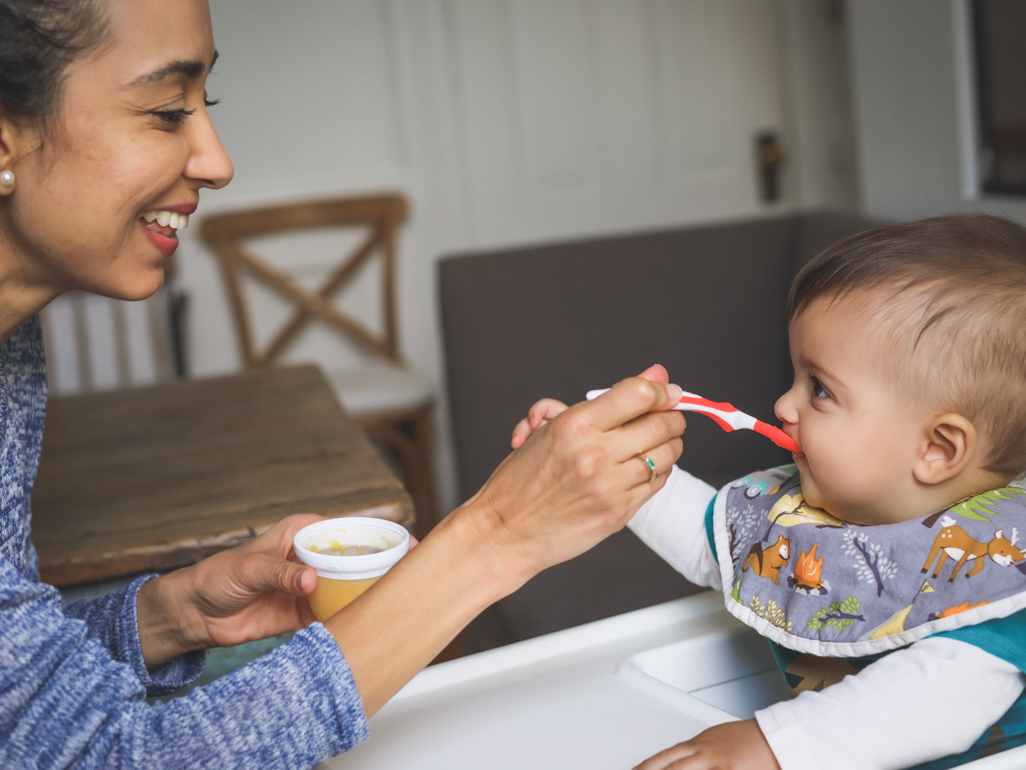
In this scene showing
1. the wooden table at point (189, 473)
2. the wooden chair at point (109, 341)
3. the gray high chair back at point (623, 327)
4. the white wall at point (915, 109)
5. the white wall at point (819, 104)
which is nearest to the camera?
the wooden table at point (189, 473)

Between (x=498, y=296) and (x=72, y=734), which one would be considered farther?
(x=498, y=296)

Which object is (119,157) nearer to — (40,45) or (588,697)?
(40,45)

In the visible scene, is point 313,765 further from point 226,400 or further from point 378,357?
point 378,357

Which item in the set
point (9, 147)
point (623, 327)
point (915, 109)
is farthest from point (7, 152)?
point (915, 109)

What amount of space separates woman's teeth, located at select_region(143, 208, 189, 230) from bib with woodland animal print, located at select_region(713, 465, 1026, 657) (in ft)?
2.09

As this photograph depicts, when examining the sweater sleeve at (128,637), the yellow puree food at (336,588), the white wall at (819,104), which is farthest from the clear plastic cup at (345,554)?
the white wall at (819,104)

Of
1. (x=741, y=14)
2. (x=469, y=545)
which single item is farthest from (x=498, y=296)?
(x=741, y=14)

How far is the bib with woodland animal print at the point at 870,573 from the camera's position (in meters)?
0.78

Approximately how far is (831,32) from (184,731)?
337 cm

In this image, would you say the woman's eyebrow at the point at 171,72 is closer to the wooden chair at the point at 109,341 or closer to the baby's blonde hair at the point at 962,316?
the baby's blonde hair at the point at 962,316

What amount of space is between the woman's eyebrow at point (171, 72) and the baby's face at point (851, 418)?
0.60 m

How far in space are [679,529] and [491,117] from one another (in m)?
2.58

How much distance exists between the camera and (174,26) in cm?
80

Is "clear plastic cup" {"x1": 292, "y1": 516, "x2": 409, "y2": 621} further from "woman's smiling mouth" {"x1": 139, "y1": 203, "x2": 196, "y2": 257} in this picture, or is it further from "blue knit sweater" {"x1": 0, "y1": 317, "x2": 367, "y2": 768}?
"woman's smiling mouth" {"x1": 139, "y1": 203, "x2": 196, "y2": 257}
